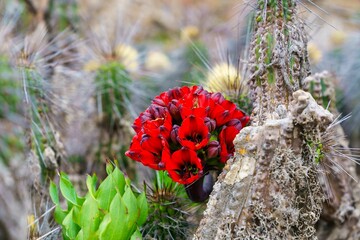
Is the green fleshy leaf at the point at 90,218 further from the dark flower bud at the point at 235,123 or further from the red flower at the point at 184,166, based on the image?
the dark flower bud at the point at 235,123

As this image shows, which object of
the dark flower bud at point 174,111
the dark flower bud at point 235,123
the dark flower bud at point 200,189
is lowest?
the dark flower bud at point 200,189

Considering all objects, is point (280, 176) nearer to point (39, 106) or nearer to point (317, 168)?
point (317, 168)

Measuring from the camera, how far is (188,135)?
1105mm

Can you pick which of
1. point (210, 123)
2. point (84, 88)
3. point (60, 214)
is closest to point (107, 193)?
point (60, 214)

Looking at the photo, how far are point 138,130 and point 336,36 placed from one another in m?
2.67

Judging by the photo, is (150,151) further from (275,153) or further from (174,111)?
(275,153)

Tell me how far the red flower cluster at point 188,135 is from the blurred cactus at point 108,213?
0.27 ft

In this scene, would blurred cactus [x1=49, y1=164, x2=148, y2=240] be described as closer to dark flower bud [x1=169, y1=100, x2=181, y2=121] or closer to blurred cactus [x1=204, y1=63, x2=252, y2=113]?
dark flower bud [x1=169, y1=100, x2=181, y2=121]

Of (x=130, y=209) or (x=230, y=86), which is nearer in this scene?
(x=130, y=209)

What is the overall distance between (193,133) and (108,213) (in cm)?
24

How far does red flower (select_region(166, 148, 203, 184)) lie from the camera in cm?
108

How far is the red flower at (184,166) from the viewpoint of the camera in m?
1.08

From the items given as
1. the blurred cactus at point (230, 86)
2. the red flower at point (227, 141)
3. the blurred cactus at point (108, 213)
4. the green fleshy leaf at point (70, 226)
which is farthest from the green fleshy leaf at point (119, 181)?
the blurred cactus at point (230, 86)

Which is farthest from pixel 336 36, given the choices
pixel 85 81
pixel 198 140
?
pixel 198 140
